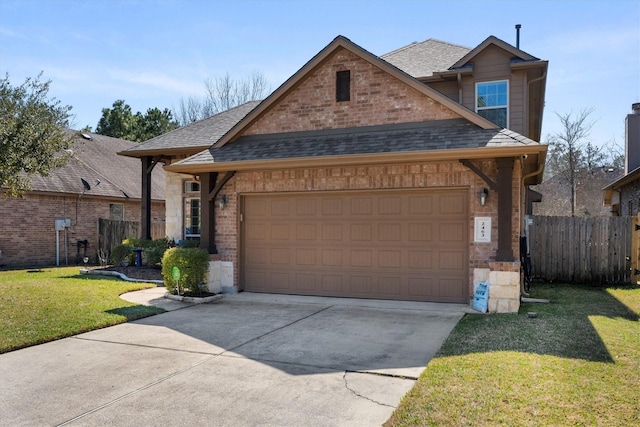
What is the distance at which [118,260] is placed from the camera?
1603 cm

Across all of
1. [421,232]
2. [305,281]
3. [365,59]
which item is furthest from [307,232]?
[365,59]

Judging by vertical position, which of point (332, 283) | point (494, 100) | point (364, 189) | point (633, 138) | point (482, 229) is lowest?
point (332, 283)

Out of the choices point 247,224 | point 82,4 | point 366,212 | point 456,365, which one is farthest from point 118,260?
point 456,365

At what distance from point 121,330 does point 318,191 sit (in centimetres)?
494

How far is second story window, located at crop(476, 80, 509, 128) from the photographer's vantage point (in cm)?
1327

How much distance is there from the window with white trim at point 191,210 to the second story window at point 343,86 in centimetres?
660

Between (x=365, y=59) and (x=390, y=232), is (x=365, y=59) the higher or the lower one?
the higher one

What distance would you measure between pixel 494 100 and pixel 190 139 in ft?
30.6

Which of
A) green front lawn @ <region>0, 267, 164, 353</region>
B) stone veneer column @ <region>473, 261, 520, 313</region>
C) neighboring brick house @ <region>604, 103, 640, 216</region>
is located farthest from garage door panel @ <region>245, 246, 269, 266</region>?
neighboring brick house @ <region>604, 103, 640, 216</region>

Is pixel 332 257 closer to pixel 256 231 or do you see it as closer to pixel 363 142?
pixel 256 231

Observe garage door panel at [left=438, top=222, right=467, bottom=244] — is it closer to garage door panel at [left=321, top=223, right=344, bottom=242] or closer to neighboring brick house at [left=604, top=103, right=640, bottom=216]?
garage door panel at [left=321, top=223, right=344, bottom=242]

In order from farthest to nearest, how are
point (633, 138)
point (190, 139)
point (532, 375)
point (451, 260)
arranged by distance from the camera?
point (633, 138) < point (190, 139) < point (451, 260) < point (532, 375)

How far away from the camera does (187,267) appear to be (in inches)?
417

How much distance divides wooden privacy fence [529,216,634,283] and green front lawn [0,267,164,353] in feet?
33.5
